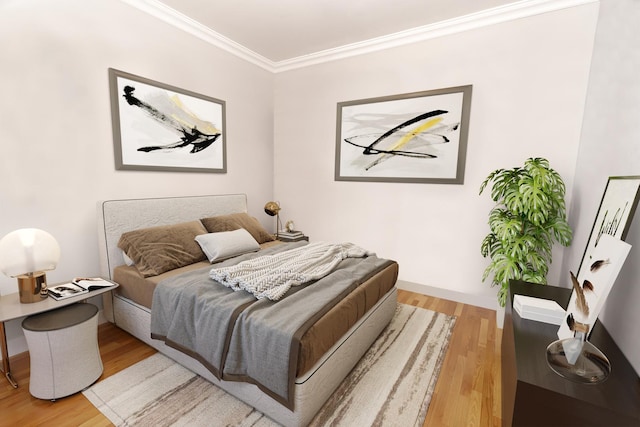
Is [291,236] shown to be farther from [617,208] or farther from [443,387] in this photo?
[617,208]

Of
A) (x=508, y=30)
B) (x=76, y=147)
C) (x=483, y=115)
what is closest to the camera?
(x=76, y=147)

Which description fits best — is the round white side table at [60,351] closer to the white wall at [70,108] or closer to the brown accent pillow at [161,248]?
the brown accent pillow at [161,248]

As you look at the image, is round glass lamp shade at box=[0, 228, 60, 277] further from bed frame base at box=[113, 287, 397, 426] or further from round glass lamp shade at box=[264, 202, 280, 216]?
round glass lamp shade at box=[264, 202, 280, 216]

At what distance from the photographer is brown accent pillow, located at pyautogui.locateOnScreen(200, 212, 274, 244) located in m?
2.91

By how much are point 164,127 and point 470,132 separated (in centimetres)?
314

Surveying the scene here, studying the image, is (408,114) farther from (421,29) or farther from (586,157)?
(586,157)

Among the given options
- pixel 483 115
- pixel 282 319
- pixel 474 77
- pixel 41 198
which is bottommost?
pixel 282 319

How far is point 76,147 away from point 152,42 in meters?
1.23

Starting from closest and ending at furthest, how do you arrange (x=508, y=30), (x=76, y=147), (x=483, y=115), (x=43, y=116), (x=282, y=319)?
(x=282, y=319) < (x=43, y=116) < (x=76, y=147) < (x=508, y=30) < (x=483, y=115)

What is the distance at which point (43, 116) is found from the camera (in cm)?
206

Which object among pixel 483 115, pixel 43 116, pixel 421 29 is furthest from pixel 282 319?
pixel 421 29

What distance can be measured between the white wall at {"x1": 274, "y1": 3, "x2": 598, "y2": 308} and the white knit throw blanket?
3.38 feet

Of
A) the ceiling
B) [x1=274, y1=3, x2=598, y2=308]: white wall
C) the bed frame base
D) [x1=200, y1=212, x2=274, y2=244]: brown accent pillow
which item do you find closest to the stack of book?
[x1=274, y1=3, x2=598, y2=308]: white wall

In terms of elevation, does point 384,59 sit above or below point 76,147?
above
